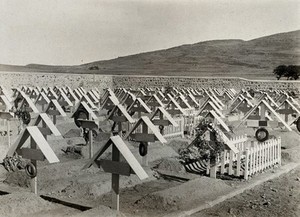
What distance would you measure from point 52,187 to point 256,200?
467cm

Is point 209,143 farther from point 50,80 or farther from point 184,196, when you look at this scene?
point 50,80

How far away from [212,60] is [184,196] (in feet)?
223

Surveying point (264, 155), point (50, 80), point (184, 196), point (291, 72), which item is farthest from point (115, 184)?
point (291, 72)

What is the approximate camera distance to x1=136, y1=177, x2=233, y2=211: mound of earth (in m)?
8.59

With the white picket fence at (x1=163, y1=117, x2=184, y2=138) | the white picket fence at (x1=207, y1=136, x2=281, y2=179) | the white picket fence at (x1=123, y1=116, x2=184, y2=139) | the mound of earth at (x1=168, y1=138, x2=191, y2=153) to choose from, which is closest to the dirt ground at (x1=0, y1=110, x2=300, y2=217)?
the white picket fence at (x1=207, y1=136, x2=281, y2=179)

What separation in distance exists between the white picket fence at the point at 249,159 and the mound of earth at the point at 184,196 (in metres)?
1.27

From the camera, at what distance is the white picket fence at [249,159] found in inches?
441

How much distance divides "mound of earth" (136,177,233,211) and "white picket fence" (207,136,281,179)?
4.18 feet

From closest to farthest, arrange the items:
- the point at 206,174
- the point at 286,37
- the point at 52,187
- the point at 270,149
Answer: the point at 52,187
the point at 206,174
the point at 270,149
the point at 286,37

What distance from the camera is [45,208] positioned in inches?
315

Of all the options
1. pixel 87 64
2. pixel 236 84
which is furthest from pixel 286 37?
pixel 236 84

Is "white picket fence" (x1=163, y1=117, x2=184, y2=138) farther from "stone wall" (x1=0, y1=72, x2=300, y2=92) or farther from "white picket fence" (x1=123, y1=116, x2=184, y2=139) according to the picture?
"stone wall" (x1=0, y1=72, x2=300, y2=92)

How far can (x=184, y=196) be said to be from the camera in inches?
352

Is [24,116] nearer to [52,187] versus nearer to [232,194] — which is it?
[52,187]
